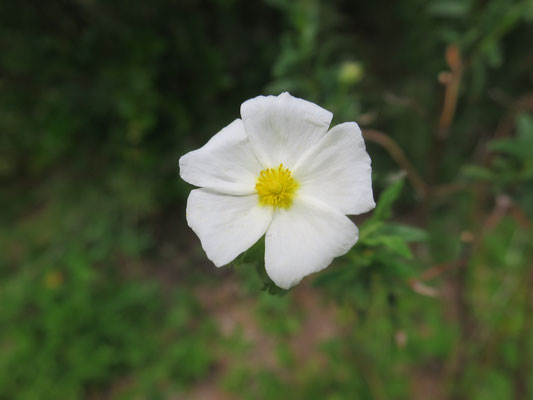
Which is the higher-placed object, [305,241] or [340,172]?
[340,172]

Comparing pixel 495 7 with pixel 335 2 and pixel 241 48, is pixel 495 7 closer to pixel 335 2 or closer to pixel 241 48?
pixel 335 2

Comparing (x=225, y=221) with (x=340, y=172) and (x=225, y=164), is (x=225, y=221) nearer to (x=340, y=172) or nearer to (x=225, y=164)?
(x=225, y=164)

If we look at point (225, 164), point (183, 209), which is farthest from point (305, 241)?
point (183, 209)

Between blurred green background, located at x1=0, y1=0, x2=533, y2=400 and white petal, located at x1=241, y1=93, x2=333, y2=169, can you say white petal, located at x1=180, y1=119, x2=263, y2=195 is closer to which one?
white petal, located at x1=241, y1=93, x2=333, y2=169

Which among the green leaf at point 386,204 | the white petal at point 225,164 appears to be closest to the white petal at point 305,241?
the white petal at point 225,164

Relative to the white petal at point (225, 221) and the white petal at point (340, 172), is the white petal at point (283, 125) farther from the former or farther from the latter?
the white petal at point (225, 221)
